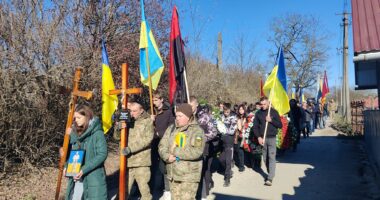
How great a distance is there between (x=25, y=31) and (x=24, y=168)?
283cm

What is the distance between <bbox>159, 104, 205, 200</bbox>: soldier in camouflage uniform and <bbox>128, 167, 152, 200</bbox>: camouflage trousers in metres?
1.08

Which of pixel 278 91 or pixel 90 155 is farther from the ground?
pixel 278 91

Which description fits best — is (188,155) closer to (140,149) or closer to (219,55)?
(140,149)

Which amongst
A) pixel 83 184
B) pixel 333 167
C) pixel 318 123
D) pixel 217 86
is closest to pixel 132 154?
pixel 83 184

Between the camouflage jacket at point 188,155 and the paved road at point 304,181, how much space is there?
263 centimetres

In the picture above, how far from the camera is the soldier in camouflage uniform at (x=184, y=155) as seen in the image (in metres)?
4.84

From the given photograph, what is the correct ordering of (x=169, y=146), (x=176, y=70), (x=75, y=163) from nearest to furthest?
(x=75, y=163) → (x=169, y=146) → (x=176, y=70)

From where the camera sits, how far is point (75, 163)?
15.3ft

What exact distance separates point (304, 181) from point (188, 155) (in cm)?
484

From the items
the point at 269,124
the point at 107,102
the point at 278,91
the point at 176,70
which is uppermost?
the point at 176,70

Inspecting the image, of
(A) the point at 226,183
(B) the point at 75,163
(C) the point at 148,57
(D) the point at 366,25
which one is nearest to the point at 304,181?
(A) the point at 226,183

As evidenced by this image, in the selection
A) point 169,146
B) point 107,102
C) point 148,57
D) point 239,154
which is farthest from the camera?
point 239,154

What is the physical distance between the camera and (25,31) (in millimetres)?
8273

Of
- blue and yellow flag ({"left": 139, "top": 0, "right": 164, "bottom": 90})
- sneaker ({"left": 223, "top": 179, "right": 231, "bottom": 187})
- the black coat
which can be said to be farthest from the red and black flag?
the black coat
